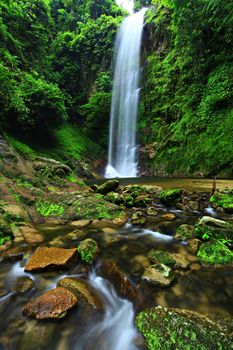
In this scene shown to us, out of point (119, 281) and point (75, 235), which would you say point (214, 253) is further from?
point (75, 235)

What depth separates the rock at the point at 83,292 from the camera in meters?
2.34

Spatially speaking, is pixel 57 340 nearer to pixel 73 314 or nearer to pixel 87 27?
pixel 73 314

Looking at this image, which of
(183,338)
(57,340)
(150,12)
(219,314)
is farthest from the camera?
(150,12)

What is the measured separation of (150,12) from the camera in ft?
69.4

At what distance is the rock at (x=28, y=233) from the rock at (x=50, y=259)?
0.57 m

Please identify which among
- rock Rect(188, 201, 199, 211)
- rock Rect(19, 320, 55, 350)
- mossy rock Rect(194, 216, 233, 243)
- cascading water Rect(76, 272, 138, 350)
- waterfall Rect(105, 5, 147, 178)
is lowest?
cascading water Rect(76, 272, 138, 350)

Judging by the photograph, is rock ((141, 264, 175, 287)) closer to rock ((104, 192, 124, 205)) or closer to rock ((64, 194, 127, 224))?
rock ((64, 194, 127, 224))

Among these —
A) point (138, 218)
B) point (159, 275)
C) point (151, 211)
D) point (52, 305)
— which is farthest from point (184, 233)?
point (52, 305)

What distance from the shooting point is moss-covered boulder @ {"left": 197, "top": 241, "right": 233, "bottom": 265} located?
2994 mm

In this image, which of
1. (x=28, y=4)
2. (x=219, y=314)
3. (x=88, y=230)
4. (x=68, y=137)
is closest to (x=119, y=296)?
(x=219, y=314)

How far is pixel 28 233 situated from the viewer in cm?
390

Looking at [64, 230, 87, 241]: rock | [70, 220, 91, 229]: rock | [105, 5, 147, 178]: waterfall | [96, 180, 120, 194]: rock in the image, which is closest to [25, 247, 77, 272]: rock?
[64, 230, 87, 241]: rock

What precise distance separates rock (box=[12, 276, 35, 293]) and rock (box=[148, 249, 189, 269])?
1638 mm

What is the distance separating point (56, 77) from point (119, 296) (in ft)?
75.1
